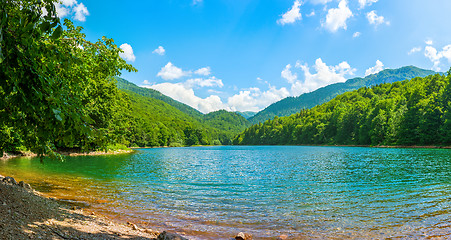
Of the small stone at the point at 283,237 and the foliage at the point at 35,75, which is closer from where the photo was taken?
the foliage at the point at 35,75

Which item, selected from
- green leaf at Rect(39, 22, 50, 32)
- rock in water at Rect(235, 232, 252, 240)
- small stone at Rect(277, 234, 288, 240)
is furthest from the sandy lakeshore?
green leaf at Rect(39, 22, 50, 32)

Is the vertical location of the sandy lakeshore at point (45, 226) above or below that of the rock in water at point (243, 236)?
above

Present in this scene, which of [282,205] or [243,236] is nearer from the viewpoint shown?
[243,236]

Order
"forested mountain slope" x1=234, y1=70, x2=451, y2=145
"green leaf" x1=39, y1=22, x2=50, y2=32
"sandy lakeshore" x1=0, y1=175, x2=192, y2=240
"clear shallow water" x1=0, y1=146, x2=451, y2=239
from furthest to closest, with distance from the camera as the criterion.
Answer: "forested mountain slope" x1=234, y1=70, x2=451, y2=145 < "clear shallow water" x1=0, y1=146, x2=451, y2=239 < "sandy lakeshore" x1=0, y1=175, x2=192, y2=240 < "green leaf" x1=39, y1=22, x2=50, y2=32

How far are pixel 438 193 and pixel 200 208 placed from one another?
622 inches

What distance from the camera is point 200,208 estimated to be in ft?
48.8

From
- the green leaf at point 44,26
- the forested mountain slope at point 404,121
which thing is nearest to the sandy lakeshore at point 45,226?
the green leaf at point 44,26

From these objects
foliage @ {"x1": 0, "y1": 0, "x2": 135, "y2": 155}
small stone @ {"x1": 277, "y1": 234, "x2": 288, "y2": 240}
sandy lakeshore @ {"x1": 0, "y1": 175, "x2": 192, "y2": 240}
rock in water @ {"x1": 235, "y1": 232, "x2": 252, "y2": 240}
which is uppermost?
foliage @ {"x1": 0, "y1": 0, "x2": 135, "y2": 155}

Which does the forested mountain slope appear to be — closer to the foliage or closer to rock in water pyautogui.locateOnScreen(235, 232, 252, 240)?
rock in water pyautogui.locateOnScreen(235, 232, 252, 240)

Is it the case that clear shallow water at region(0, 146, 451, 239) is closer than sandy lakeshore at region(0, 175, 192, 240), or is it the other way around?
sandy lakeshore at region(0, 175, 192, 240)

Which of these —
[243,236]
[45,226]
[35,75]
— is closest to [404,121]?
[243,236]

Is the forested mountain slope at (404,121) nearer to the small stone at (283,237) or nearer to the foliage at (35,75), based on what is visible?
the small stone at (283,237)

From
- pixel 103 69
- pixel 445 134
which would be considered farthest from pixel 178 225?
pixel 445 134

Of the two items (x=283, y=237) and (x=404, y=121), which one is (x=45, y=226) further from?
(x=404, y=121)
